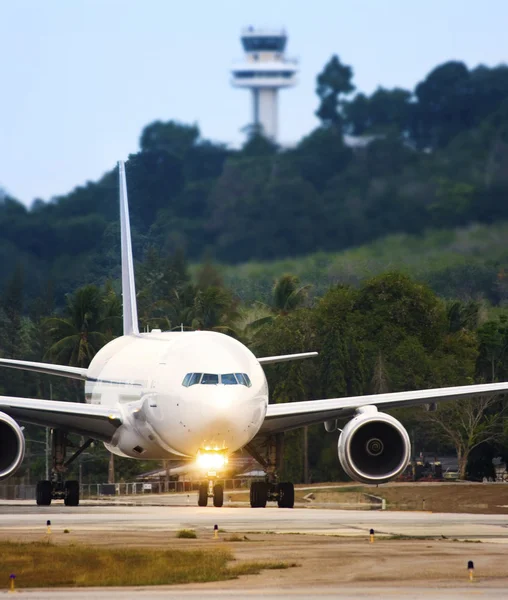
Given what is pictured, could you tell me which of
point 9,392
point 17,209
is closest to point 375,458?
point 9,392

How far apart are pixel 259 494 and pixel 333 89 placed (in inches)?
4022

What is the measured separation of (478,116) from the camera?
113 metres

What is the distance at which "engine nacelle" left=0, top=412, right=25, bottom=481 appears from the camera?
3484cm

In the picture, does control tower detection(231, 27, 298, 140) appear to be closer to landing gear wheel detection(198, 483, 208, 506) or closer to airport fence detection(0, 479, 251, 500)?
airport fence detection(0, 479, 251, 500)

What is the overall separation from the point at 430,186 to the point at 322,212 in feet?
30.2

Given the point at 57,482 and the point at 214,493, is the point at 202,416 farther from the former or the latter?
the point at 57,482

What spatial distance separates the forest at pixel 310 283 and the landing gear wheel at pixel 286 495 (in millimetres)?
24945

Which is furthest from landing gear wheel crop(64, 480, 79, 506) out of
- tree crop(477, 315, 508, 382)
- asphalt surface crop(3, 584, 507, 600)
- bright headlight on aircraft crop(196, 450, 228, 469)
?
tree crop(477, 315, 508, 382)

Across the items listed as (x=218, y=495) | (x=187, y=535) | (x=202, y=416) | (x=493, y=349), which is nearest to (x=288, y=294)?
(x=493, y=349)

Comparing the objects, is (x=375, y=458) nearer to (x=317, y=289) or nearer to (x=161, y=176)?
(x=161, y=176)

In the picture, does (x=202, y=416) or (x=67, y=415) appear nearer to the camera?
(x=202, y=416)

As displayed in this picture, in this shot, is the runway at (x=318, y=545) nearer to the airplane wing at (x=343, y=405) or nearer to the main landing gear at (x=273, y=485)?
the main landing gear at (x=273, y=485)

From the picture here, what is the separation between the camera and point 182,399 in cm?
3466

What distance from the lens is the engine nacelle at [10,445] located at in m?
34.8
